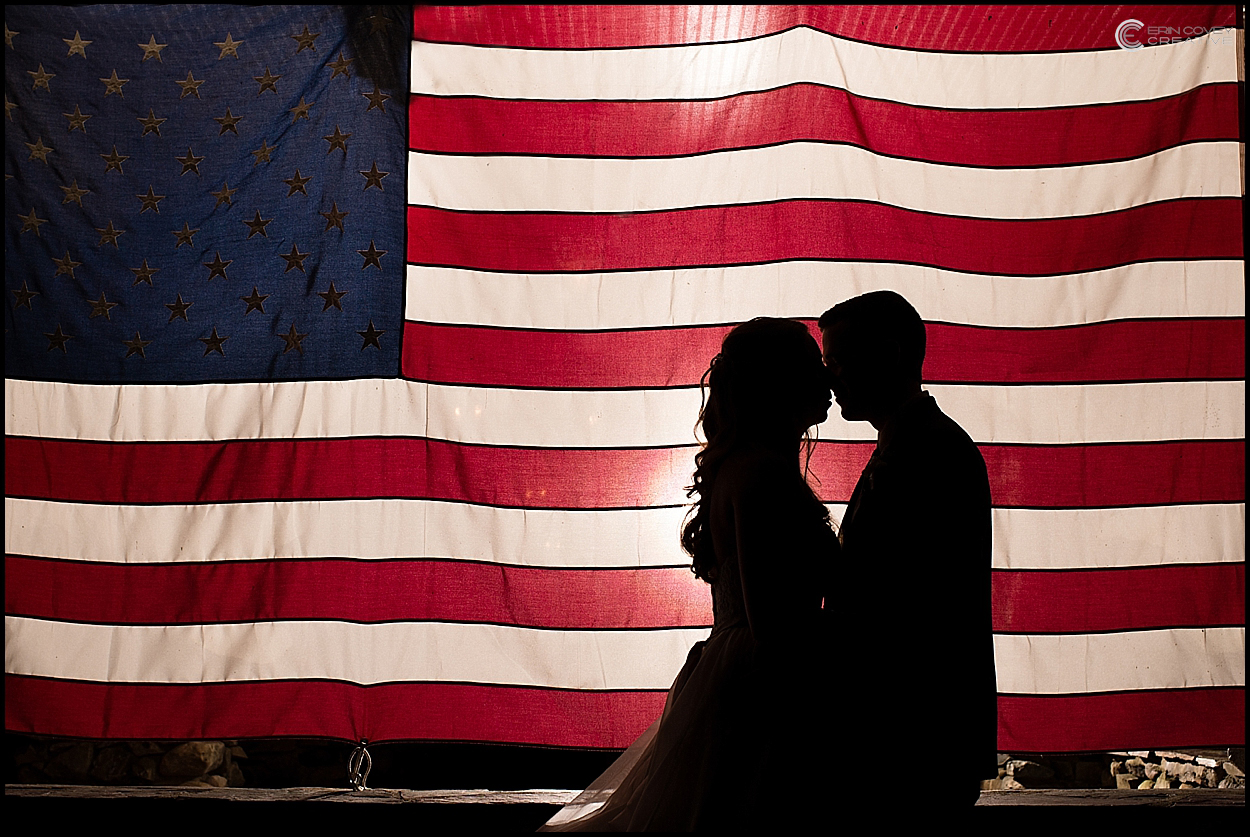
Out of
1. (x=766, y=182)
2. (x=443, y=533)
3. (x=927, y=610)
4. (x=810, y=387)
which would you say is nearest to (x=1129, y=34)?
(x=766, y=182)

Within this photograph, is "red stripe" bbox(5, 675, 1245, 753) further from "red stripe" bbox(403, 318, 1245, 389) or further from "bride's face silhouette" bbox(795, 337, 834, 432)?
"bride's face silhouette" bbox(795, 337, 834, 432)

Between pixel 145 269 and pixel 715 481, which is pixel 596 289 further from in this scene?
pixel 145 269

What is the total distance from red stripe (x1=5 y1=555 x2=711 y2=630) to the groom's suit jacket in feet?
4.15

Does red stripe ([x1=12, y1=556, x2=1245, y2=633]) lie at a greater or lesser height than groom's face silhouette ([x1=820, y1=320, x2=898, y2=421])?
lesser

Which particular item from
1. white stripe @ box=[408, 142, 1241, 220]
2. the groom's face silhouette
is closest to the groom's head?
the groom's face silhouette

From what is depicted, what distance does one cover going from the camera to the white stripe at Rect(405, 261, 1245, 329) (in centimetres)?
311

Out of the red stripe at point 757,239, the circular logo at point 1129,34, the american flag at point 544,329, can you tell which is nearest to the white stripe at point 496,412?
the american flag at point 544,329

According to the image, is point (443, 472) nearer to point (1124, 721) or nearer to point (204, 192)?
Result: point (204, 192)

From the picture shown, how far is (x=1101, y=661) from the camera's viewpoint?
306 centimetres

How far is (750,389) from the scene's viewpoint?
201 centimetres

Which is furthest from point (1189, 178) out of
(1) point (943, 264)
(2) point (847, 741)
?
(2) point (847, 741)

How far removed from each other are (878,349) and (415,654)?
1893 millimetres

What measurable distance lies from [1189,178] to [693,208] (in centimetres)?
168

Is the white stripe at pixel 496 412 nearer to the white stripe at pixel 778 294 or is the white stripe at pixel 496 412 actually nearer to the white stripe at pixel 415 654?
the white stripe at pixel 778 294
